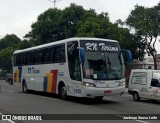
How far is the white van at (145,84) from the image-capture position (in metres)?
21.0

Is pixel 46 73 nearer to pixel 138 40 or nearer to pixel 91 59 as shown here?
pixel 91 59

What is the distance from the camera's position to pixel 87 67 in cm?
1786

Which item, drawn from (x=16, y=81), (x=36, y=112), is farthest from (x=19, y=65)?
(x=36, y=112)

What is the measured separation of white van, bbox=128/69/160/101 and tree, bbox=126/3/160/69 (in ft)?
86.0

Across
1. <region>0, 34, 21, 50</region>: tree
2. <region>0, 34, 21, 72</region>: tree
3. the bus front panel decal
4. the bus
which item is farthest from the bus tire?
<region>0, 34, 21, 50</region>: tree

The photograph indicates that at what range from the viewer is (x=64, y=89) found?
2017cm

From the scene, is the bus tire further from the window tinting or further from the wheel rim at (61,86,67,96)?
the window tinting

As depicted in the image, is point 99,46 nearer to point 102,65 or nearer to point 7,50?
point 102,65

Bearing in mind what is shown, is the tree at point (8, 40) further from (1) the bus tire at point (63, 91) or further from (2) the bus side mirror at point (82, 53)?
(2) the bus side mirror at point (82, 53)

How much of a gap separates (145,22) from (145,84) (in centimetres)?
2770

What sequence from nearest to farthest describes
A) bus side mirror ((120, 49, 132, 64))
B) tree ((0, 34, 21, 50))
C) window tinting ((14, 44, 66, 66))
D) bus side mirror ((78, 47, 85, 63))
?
bus side mirror ((78, 47, 85, 63)) < bus side mirror ((120, 49, 132, 64)) < window tinting ((14, 44, 66, 66)) < tree ((0, 34, 21, 50))

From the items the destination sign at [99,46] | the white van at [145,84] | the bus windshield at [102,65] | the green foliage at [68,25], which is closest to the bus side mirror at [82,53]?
the bus windshield at [102,65]

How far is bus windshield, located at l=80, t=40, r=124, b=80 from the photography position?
17844mm

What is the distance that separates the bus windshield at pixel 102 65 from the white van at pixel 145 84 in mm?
3313
